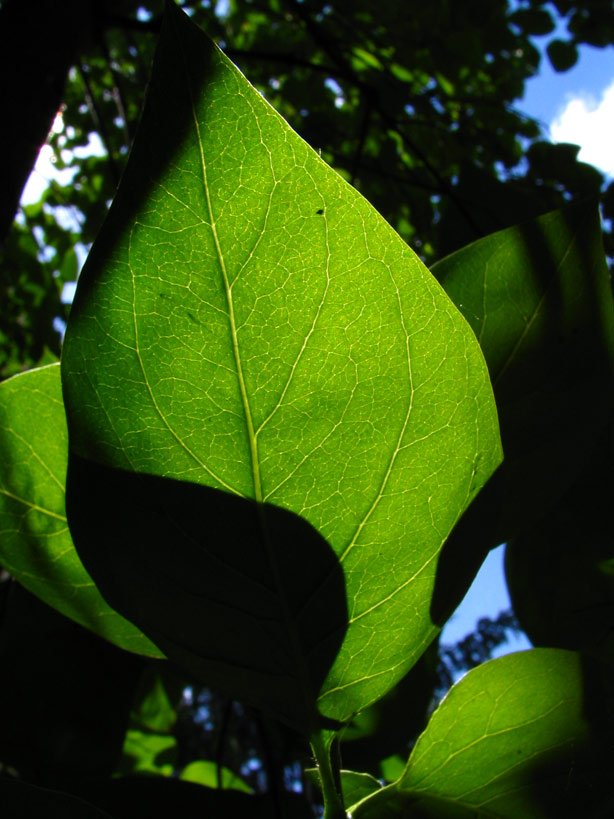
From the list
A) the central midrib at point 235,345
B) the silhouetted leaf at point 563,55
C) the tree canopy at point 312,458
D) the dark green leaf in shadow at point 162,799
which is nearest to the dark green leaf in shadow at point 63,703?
the tree canopy at point 312,458

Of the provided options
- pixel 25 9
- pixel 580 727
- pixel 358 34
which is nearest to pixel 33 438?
pixel 580 727

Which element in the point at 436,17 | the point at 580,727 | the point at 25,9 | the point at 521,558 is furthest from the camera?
the point at 436,17

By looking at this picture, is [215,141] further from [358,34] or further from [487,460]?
[358,34]

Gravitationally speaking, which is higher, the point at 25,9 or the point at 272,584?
the point at 25,9

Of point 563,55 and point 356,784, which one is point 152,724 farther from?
point 563,55

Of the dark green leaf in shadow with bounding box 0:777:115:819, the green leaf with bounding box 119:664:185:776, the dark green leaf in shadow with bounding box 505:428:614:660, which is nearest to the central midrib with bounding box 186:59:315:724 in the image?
the dark green leaf in shadow with bounding box 0:777:115:819

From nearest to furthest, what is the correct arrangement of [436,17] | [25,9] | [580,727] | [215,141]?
[215,141]
[580,727]
[25,9]
[436,17]

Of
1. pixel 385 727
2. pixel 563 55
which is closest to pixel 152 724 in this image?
pixel 385 727

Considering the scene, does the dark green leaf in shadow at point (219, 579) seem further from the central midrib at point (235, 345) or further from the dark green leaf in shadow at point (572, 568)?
the dark green leaf in shadow at point (572, 568)
